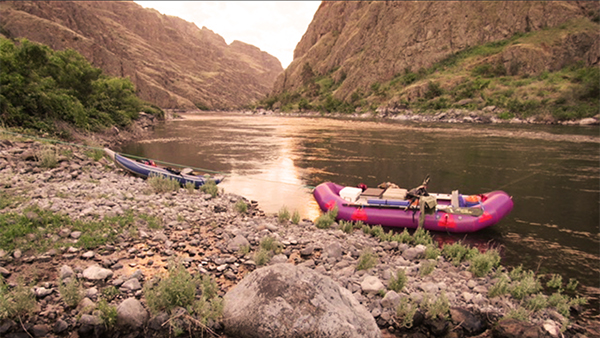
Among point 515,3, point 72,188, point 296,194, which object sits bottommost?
point 296,194

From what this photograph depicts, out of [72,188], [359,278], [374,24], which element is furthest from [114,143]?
[374,24]

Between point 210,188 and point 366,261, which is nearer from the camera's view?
point 366,261

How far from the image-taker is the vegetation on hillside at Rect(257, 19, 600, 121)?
50875mm

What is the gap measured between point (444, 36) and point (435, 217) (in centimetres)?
9841

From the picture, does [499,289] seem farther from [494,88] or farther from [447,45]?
[447,45]

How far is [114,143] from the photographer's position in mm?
29000

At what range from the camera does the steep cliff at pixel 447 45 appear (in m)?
70.5

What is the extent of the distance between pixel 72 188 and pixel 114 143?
2018 cm

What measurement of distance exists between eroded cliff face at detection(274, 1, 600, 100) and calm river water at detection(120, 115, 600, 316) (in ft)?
139

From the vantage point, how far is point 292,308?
5.12m

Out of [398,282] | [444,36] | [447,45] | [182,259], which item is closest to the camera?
[398,282]

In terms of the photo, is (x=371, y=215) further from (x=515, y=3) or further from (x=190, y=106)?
(x=190, y=106)

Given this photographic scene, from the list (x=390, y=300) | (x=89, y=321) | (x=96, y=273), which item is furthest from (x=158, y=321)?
(x=390, y=300)

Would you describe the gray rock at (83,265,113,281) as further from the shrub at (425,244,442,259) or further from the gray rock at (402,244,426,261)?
the shrub at (425,244,442,259)
